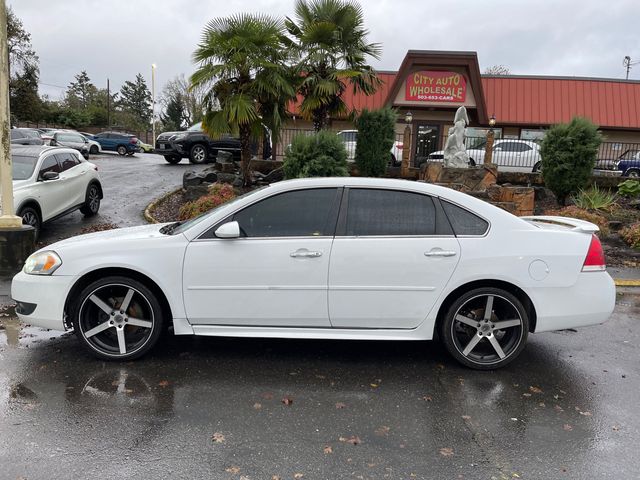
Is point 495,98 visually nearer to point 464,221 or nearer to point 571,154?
point 571,154

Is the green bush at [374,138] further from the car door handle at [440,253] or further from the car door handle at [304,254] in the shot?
the car door handle at [304,254]

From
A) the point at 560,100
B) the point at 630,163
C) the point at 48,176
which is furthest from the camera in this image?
the point at 560,100

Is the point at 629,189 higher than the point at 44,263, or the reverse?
the point at 629,189

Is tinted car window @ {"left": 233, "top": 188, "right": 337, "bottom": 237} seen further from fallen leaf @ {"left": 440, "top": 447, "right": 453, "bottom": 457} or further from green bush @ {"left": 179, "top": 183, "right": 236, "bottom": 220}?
green bush @ {"left": 179, "top": 183, "right": 236, "bottom": 220}

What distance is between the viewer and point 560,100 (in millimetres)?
23328

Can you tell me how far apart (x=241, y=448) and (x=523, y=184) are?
12.7 m

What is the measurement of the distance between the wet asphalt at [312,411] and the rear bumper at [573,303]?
482 mm

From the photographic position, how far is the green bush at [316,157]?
10586 mm

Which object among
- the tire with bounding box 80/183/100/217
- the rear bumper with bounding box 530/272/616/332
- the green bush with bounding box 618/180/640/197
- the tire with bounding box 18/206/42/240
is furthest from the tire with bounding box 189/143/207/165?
the rear bumper with bounding box 530/272/616/332

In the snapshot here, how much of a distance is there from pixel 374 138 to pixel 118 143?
24.7 meters

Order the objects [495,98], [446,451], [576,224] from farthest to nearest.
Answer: [495,98] < [576,224] < [446,451]

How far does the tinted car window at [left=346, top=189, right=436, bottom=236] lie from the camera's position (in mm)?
4402

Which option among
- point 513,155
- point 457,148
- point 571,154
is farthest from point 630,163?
point 457,148

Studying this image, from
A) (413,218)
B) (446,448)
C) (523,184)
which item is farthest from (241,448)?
(523,184)
